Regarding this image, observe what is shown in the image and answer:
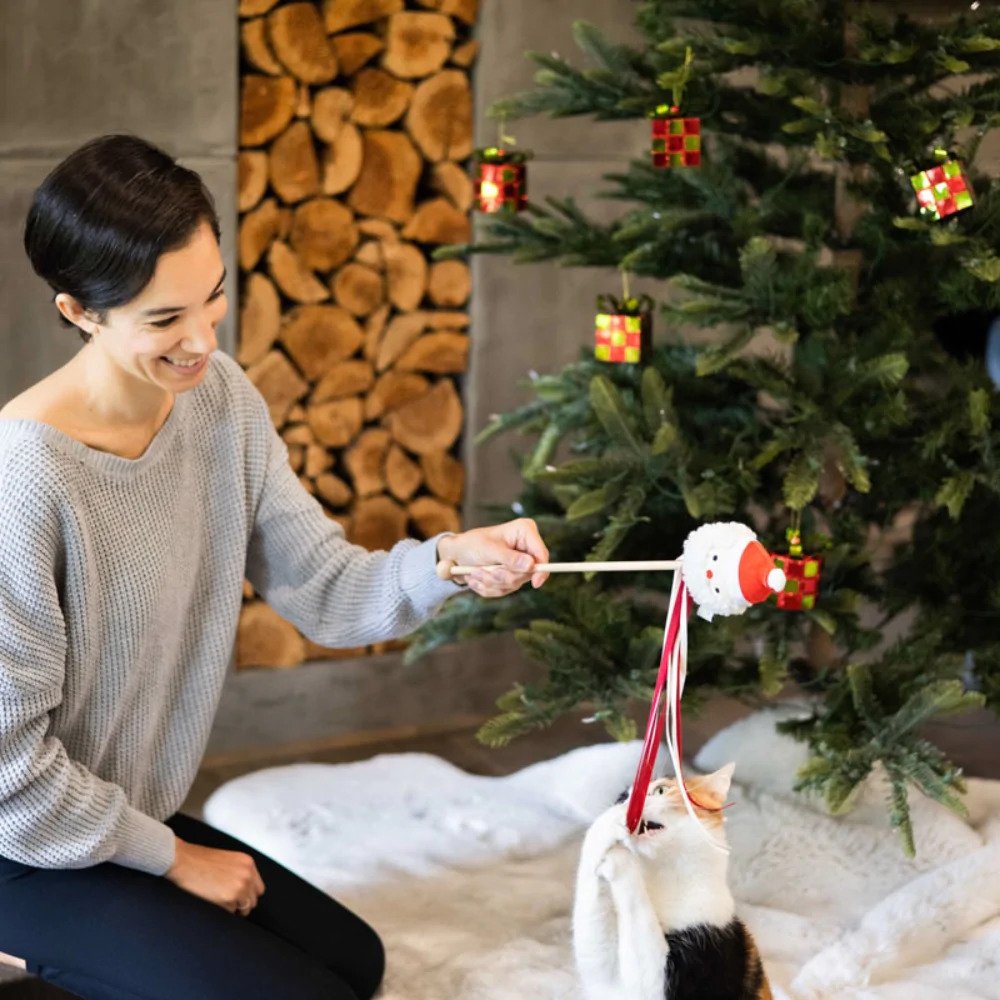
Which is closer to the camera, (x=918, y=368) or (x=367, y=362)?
(x=918, y=368)

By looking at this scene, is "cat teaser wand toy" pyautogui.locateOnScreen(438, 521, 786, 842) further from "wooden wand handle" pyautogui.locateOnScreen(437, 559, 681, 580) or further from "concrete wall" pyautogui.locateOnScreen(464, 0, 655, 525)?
"concrete wall" pyautogui.locateOnScreen(464, 0, 655, 525)

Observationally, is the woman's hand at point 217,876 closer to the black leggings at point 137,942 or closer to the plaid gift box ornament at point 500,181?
the black leggings at point 137,942

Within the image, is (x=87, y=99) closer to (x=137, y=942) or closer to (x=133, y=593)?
(x=133, y=593)

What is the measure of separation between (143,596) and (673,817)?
2.13 feet

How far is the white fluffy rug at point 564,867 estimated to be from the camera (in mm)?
2049

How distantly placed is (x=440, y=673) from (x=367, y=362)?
712 mm

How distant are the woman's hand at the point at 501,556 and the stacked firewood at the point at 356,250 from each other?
4.08 feet

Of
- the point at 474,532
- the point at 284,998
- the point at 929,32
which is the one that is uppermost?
the point at 929,32

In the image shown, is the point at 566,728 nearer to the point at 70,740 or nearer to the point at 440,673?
the point at 440,673

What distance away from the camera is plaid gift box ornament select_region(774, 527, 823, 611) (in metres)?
2.09

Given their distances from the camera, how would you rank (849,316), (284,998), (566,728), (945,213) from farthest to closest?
(566,728), (849,316), (945,213), (284,998)

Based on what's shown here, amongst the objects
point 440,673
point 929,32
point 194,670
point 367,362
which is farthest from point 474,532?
point 440,673

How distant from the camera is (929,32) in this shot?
6.96ft

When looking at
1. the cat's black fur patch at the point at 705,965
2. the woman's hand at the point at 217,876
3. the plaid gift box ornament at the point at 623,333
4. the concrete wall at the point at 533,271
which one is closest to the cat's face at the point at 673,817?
the cat's black fur patch at the point at 705,965
